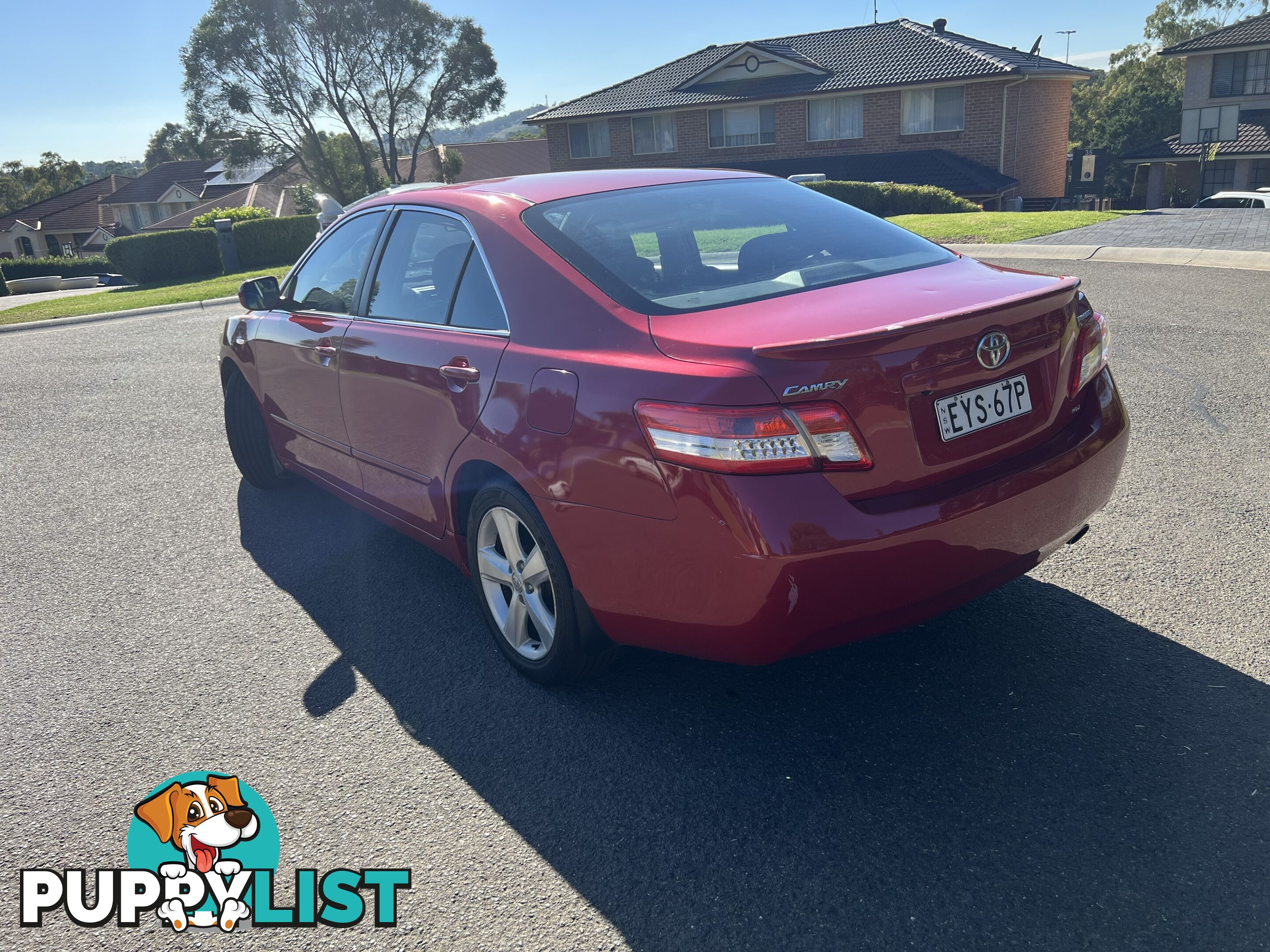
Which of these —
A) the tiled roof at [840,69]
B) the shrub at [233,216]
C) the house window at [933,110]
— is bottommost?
the shrub at [233,216]

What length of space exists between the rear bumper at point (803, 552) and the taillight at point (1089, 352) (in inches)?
7.0

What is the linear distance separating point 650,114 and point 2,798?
1603 inches

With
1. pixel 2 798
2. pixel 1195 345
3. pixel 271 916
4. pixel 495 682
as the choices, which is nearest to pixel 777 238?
pixel 495 682

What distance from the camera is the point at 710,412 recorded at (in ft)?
8.13

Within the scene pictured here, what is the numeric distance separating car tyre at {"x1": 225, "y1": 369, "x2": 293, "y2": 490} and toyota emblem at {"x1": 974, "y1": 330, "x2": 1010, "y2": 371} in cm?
402

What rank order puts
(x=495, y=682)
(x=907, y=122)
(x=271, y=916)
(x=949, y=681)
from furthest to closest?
(x=907, y=122) → (x=495, y=682) → (x=949, y=681) → (x=271, y=916)

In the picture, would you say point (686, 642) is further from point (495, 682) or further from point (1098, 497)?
point (1098, 497)

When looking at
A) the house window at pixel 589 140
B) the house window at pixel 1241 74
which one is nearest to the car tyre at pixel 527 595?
the house window at pixel 589 140

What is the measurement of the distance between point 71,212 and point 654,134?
228 feet

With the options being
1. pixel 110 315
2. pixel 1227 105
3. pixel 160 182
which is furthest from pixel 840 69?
pixel 160 182

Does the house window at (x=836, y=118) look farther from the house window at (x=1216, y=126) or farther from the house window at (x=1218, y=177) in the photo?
the house window at (x=1218, y=177)

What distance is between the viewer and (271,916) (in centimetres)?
246

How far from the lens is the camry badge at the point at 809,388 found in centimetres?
244

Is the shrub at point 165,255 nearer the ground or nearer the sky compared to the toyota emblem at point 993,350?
nearer the ground
